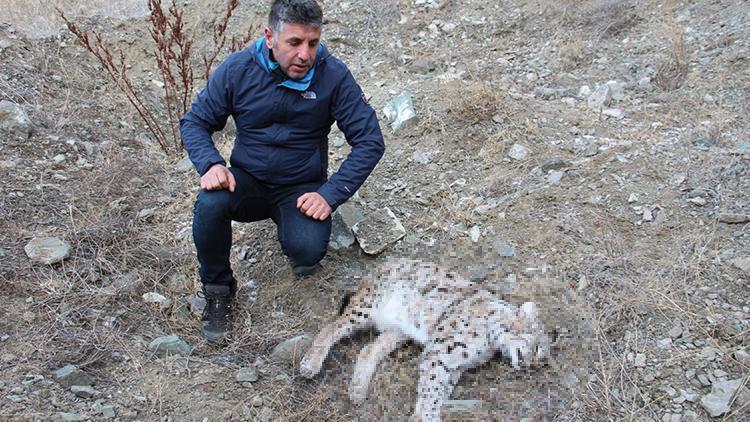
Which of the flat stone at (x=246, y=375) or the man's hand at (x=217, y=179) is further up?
the man's hand at (x=217, y=179)

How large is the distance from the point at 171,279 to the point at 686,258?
2.77 metres

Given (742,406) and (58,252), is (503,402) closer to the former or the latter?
(742,406)

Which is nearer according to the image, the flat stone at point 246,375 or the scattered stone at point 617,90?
the flat stone at point 246,375

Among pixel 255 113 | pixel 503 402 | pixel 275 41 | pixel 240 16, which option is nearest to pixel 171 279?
pixel 255 113

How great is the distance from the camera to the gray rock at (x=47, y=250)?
3533 mm

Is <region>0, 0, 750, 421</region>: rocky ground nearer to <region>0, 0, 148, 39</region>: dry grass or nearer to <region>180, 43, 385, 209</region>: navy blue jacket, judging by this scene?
<region>0, 0, 148, 39</region>: dry grass

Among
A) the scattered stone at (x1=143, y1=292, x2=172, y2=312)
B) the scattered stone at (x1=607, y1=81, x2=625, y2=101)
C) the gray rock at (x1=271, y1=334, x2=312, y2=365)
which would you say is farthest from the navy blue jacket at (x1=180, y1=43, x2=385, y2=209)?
the scattered stone at (x1=607, y1=81, x2=625, y2=101)

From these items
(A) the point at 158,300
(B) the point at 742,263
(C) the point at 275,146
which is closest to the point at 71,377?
(A) the point at 158,300

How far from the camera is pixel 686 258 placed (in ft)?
10.8

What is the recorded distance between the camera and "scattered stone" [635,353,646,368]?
286 centimetres

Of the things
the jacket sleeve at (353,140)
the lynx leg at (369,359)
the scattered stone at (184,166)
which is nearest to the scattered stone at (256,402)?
the lynx leg at (369,359)

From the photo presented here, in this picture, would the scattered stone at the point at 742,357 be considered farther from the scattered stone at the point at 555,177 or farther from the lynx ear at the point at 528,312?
the scattered stone at the point at 555,177

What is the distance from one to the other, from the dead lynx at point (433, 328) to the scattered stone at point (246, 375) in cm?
23

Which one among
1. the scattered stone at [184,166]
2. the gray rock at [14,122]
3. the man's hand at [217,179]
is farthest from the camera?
the scattered stone at [184,166]
